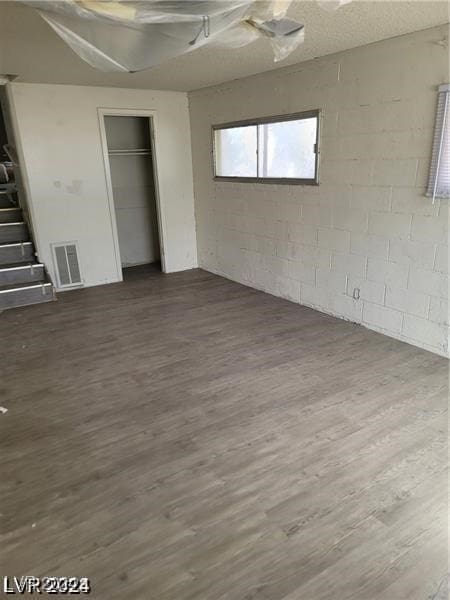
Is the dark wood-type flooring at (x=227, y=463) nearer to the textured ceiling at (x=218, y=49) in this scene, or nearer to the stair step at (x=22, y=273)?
the stair step at (x=22, y=273)

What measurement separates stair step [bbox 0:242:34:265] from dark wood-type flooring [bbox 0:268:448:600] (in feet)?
4.91

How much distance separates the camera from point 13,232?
5227 mm

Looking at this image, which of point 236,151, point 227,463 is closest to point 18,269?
point 236,151

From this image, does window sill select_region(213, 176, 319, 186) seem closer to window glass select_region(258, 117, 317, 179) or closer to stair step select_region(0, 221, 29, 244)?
window glass select_region(258, 117, 317, 179)

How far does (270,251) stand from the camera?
4812 mm

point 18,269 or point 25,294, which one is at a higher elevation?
point 18,269

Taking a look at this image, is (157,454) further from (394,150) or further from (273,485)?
(394,150)

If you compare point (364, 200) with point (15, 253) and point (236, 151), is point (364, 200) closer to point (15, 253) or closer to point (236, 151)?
point (236, 151)

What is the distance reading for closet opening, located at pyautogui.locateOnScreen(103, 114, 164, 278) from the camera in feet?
20.1

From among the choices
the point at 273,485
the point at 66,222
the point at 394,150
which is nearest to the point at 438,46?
the point at 394,150

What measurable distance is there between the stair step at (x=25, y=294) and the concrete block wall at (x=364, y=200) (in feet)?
8.29

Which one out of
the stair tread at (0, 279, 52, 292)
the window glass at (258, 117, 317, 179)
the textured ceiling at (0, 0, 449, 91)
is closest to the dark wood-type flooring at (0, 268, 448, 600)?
the stair tread at (0, 279, 52, 292)

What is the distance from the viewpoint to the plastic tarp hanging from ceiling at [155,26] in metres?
1.83

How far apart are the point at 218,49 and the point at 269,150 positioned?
146cm
